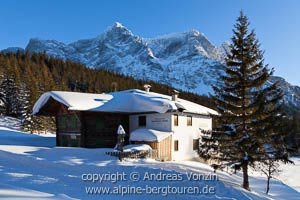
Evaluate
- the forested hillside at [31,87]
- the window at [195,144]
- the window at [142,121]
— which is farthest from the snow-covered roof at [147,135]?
the forested hillside at [31,87]

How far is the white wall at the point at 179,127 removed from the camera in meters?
26.1

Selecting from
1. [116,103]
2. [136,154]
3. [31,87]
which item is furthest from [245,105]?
[31,87]

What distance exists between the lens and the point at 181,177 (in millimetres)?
13906

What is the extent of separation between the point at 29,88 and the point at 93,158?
41600mm

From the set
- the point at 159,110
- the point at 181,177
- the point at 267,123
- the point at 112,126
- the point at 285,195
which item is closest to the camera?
the point at 181,177

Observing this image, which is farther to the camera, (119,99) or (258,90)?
(119,99)

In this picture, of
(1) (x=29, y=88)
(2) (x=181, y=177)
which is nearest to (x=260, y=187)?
(2) (x=181, y=177)

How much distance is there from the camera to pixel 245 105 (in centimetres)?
1895

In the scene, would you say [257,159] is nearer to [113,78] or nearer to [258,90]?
[258,90]

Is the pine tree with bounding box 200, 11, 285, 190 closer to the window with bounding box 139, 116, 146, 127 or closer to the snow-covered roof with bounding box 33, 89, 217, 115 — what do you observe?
the snow-covered roof with bounding box 33, 89, 217, 115

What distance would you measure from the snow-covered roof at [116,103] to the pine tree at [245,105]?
272 inches

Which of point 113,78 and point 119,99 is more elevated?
point 113,78

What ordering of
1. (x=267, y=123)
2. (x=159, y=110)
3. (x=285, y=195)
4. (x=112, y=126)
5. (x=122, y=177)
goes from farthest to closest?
(x=112, y=126) → (x=159, y=110) → (x=285, y=195) → (x=267, y=123) → (x=122, y=177)

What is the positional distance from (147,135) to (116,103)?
4929 mm
